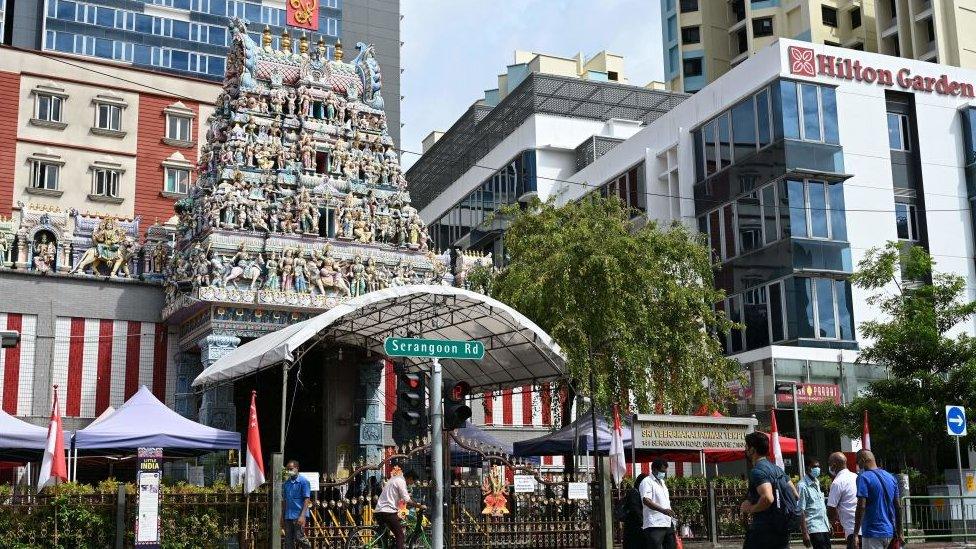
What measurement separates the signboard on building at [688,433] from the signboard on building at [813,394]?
14.8m

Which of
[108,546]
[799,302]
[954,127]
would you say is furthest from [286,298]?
[954,127]

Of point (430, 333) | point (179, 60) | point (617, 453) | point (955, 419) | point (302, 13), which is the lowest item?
point (617, 453)

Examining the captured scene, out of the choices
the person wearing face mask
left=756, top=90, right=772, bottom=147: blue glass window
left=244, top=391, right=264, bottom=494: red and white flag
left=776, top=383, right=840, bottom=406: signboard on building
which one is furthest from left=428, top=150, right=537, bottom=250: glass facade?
the person wearing face mask

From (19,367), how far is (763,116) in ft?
87.1

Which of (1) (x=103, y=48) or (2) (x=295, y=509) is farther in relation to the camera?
(1) (x=103, y=48)

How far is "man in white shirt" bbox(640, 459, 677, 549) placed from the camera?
51.8 ft

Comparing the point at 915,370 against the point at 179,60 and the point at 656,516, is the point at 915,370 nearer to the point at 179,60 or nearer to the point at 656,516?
the point at 656,516

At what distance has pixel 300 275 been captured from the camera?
3328 centimetres

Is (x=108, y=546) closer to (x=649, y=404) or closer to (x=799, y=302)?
(x=649, y=404)

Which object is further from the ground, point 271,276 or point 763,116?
point 763,116

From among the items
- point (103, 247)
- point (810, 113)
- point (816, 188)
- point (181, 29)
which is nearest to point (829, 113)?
point (810, 113)

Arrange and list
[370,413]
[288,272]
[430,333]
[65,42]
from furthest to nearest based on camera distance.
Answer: [65,42], [370,413], [288,272], [430,333]

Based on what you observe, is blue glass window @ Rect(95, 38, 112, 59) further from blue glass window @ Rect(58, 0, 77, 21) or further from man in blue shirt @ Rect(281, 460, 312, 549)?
man in blue shirt @ Rect(281, 460, 312, 549)

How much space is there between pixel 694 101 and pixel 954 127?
33.3 ft
